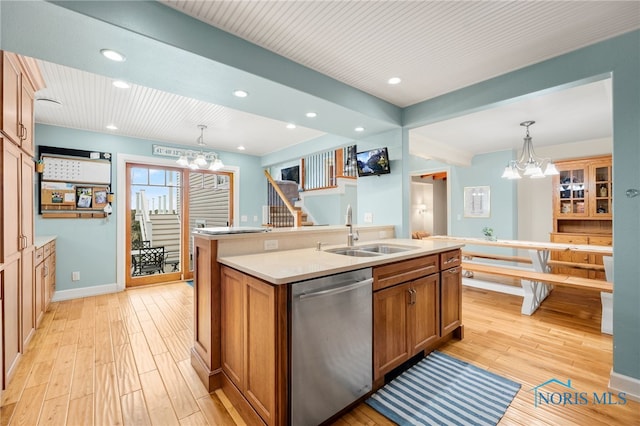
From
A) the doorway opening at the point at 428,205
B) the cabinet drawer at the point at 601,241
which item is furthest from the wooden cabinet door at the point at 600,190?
the doorway opening at the point at 428,205

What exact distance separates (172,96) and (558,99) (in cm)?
436

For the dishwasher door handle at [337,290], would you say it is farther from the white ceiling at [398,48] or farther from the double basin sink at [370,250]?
the white ceiling at [398,48]

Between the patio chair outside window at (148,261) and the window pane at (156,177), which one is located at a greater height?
the window pane at (156,177)

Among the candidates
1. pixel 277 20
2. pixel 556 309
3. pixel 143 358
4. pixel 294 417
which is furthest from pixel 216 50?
pixel 556 309

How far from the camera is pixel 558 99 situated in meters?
3.18

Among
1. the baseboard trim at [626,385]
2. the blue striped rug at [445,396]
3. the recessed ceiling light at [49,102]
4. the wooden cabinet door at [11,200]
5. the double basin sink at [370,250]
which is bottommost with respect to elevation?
the blue striped rug at [445,396]

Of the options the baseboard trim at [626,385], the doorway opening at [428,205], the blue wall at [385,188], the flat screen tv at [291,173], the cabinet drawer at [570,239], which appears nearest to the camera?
the baseboard trim at [626,385]

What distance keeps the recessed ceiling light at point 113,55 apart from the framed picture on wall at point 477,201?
646 centimetres

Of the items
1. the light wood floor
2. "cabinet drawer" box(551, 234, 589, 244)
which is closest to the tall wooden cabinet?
the light wood floor

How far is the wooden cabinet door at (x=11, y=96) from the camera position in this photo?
6.56ft

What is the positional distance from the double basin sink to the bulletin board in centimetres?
405

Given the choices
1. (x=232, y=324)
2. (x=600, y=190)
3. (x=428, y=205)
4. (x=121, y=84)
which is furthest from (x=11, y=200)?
(x=428, y=205)

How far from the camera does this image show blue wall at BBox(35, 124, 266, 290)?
4090 millimetres

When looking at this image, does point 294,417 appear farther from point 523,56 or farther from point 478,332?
point 523,56
